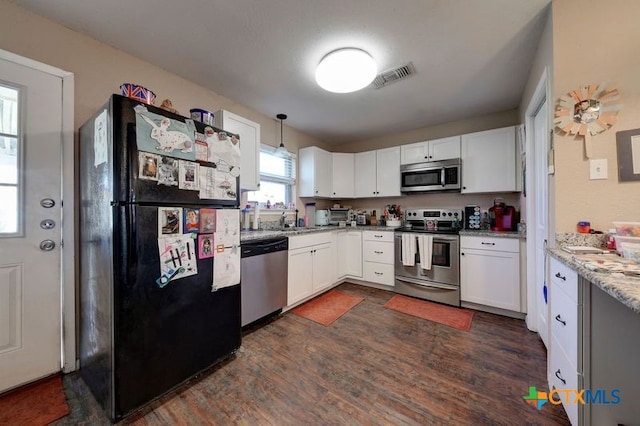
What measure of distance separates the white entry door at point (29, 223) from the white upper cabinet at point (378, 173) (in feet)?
11.1

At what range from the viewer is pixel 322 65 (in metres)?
1.91

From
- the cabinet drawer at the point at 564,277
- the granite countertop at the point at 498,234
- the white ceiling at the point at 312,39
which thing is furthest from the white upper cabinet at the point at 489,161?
the cabinet drawer at the point at 564,277

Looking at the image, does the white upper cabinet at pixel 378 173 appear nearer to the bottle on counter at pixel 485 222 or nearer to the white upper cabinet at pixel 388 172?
the white upper cabinet at pixel 388 172

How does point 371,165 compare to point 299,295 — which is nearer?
point 299,295

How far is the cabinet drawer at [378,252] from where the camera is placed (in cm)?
331

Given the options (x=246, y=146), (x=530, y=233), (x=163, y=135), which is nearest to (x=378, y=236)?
(x=530, y=233)

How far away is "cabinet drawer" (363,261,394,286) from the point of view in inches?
130

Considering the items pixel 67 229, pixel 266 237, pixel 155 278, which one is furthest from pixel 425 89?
pixel 67 229

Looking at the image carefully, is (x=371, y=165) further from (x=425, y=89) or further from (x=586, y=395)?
(x=586, y=395)

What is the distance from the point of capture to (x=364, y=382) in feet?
5.17

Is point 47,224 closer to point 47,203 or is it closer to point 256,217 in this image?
point 47,203

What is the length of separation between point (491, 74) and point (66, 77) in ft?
11.3

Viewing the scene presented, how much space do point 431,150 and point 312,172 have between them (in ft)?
5.60

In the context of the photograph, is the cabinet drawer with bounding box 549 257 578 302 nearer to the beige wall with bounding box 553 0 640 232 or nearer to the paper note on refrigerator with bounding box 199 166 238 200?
the beige wall with bounding box 553 0 640 232
